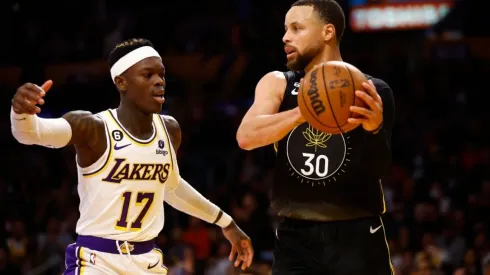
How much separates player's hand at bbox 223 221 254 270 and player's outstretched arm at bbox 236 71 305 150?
4.60 feet

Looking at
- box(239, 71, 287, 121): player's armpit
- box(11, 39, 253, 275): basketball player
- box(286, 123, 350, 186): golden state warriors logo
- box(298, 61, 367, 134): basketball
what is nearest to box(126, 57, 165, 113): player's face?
box(11, 39, 253, 275): basketball player

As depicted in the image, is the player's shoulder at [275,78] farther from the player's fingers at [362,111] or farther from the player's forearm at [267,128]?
the player's fingers at [362,111]

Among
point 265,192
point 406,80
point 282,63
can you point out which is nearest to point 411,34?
point 406,80

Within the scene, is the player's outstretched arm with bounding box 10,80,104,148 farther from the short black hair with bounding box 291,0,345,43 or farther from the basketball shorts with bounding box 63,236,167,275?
the short black hair with bounding box 291,0,345,43

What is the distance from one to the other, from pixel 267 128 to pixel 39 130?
1346 millimetres

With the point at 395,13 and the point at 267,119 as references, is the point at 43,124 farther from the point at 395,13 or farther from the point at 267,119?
the point at 395,13

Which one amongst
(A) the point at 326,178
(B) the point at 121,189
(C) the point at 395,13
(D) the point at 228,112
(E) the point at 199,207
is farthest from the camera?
(C) the point at 395,13

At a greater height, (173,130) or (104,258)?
(173,130)

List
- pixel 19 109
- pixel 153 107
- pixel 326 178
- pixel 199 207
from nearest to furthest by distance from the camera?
pixel 19 109 < pixel 326 178 < pixel 153 107 < pixel 199 207

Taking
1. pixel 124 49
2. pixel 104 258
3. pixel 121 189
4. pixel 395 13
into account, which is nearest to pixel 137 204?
pixel 121 189

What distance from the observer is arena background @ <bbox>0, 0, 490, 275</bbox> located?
11180mm

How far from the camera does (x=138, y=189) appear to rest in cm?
530

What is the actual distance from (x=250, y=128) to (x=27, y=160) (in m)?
9.80

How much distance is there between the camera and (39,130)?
479 cm
